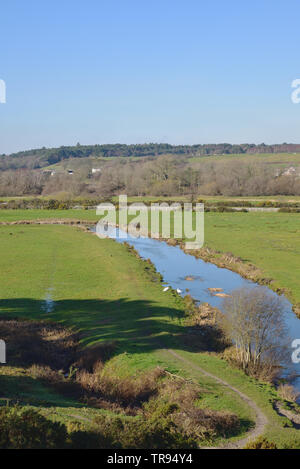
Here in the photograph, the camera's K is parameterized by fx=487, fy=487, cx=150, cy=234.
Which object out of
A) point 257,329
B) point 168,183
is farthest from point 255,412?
point 168,183

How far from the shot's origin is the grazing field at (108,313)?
16.2 metres

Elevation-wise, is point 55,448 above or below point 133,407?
above

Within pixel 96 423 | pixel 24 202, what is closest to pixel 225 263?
pixel 96 423

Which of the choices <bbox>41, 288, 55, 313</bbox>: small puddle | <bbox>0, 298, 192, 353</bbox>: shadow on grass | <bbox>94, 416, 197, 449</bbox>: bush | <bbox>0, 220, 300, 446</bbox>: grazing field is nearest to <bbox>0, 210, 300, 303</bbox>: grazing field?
<bbox>0, 220, 300, 446</bbox>: grazing field

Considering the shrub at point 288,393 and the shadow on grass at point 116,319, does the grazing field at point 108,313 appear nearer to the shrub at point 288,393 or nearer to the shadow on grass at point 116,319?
the shadow on grass at point 116,319

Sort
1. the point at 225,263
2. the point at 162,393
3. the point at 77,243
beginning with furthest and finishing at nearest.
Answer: the point at 77,243
the point at 225,263
the point at 162,393

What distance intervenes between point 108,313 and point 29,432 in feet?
55.9

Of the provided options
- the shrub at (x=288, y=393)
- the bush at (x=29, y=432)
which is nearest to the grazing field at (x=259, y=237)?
the shrub at (x=288, y=393)

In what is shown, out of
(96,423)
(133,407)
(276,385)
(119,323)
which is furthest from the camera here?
(119,323)

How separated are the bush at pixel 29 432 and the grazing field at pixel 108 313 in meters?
1.89

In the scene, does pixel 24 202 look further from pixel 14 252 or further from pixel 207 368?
pixel 207 368

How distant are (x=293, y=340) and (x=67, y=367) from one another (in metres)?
10.8

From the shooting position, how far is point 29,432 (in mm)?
10750

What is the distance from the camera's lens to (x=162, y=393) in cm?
1730
